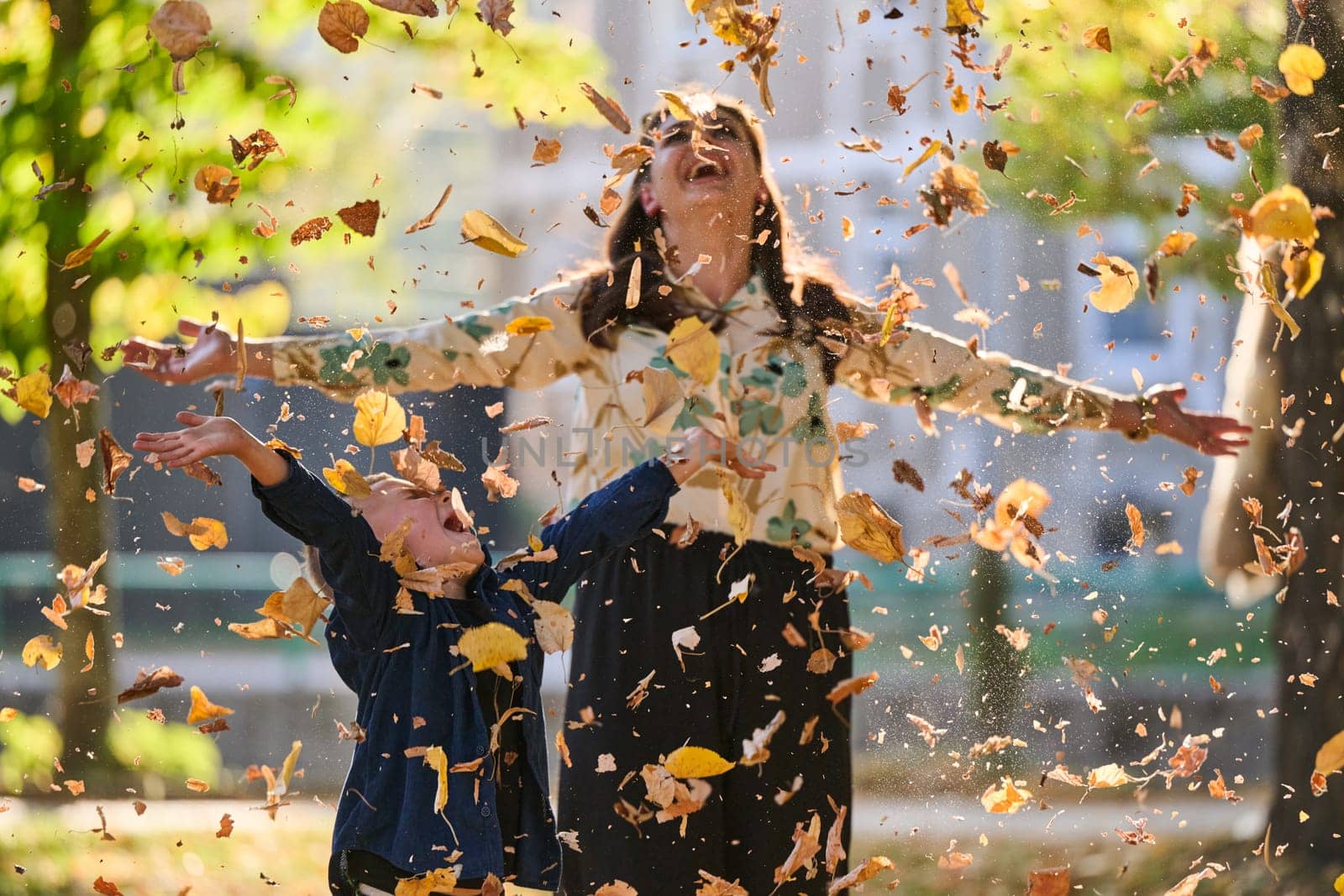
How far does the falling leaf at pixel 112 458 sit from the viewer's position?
6.14 ft

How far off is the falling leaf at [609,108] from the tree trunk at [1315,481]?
98 centimetres

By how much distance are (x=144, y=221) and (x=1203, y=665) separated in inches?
65.2

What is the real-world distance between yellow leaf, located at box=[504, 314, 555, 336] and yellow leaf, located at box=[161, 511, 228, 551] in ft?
1.65

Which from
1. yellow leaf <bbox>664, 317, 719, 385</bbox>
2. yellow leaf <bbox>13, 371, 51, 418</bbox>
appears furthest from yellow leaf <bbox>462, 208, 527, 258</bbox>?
yellow leaf <bbox>13, 371, 51, 418</bbox>

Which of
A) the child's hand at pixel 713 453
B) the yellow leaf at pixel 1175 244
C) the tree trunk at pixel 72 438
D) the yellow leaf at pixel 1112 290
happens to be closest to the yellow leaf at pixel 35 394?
the tree trunk at pixel 72 438

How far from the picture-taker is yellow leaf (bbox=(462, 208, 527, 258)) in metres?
1.80

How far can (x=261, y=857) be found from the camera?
1924 millimetres

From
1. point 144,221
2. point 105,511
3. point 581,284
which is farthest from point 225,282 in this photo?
point 581,284

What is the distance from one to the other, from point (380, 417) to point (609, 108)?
52 cm

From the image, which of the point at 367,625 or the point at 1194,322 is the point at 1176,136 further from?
the point at 367,625

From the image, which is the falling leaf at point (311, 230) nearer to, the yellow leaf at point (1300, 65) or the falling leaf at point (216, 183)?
the falling leaf at point (216, 183)

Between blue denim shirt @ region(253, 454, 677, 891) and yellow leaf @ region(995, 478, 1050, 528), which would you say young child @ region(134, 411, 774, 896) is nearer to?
blue denim shirt @ region(253, 454, 677, 891)

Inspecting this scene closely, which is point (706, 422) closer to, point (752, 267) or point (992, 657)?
point (752, 267)

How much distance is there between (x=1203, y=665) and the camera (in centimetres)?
190
